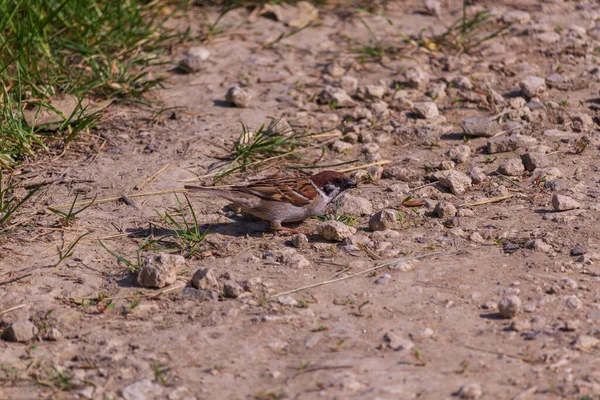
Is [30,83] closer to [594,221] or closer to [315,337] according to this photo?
[315,337]

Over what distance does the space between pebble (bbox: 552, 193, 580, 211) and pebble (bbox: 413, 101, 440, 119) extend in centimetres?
183

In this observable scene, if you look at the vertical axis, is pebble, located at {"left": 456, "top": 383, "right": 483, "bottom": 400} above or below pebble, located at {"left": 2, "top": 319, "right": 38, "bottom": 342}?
above

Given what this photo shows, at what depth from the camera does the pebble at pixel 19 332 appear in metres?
4.05

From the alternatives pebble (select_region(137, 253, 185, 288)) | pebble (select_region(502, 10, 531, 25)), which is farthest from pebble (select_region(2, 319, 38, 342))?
pebble (select_region(502, 10, 531, 25))

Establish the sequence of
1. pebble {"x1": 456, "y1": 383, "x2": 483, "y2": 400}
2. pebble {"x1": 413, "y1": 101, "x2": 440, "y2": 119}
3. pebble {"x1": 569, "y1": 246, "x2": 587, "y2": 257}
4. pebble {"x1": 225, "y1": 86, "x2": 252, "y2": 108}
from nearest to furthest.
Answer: pebble {"x1": 456, "y1": 383, "x2": 483, "y2": 400} < pebble {"x1": 569, "y1": 246, "x2": 587, "y2": 257} < pebble {"x1": 413, "y1": 101, "x2": 440, "y2": 119} < pebble {"x1": 225, "y1": 86, "x2": 252, "y2": 108}

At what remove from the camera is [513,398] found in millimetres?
3455

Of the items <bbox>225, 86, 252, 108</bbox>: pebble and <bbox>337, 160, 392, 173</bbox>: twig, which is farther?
<bbox>225, 86, 252, 108</bbox>: pebble

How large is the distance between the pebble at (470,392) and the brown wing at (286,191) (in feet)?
6.80

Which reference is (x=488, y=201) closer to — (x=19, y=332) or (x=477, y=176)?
(x=477, y=176)

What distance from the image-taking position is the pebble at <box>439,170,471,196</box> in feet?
18.4

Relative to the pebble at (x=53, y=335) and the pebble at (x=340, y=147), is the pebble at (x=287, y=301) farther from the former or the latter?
the pebble at (x=340, y=147)

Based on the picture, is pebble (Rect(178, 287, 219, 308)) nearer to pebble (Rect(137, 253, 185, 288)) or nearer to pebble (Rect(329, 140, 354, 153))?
pebble (Rect(137, 253, 185, 288))

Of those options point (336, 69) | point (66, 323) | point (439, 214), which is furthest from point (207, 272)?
point (336, 69)

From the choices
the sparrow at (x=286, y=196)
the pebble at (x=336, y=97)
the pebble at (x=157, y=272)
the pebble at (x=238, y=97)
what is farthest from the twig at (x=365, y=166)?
the pebble at (x=157, y=272)
